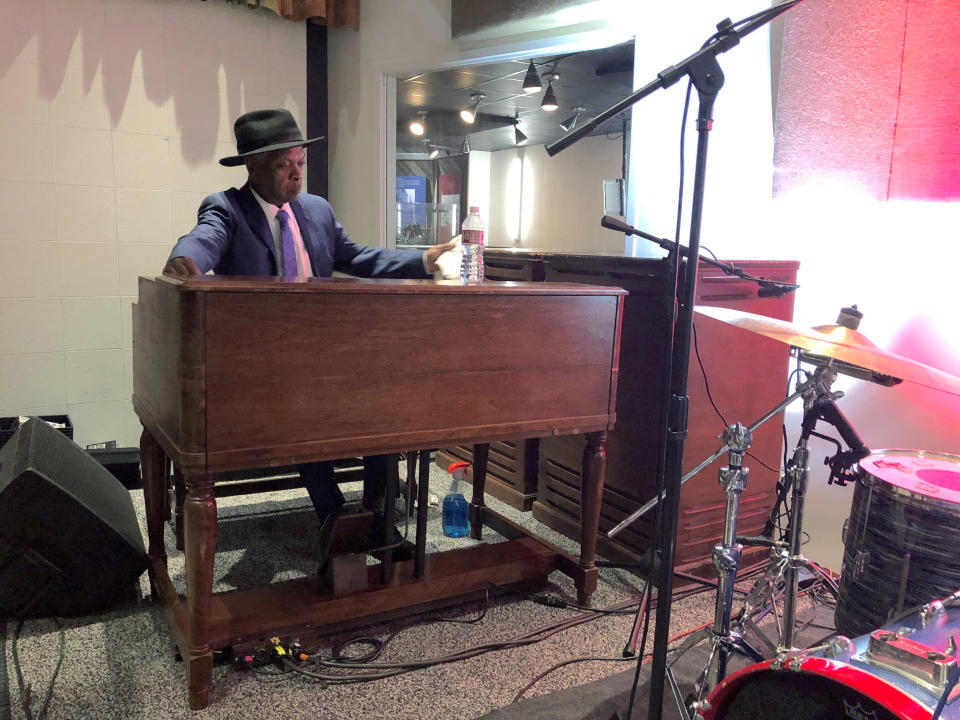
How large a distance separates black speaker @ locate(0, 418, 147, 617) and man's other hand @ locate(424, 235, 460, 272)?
4.01 ft

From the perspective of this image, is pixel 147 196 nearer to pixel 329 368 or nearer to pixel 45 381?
pixel 45 381

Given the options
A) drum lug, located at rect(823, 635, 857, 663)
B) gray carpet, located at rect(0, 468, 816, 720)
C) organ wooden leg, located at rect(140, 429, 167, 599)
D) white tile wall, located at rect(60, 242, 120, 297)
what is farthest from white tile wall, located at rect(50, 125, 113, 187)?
drum lug, located at rect(823, 635, 857, 663)

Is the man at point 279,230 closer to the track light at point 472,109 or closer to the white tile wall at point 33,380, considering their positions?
the white tile wall at point 33,380

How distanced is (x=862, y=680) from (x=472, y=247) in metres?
1.56

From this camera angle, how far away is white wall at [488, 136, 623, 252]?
6559 mm

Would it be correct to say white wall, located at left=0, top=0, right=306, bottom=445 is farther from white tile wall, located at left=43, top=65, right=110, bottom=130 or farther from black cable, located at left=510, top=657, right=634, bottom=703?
black cable, located at left=510, top=657, right=634, bottom=703

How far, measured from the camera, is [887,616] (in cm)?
164

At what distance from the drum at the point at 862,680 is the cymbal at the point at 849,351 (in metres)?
0.41

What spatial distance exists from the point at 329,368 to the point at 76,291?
243 cm

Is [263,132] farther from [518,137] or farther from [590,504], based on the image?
[518,137]

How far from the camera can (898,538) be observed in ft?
5.26

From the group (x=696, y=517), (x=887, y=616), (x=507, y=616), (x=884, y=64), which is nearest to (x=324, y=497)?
(x=507, y=616)

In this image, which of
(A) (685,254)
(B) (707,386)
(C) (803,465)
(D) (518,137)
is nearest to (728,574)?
(C) (803,465)

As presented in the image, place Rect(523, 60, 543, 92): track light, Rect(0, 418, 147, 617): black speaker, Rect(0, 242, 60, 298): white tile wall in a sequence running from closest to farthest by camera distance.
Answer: Rect(0, 418, 147, 617): black speaker
Rect(0, 242, 60, 298): white tile wall
Rect(523, 60, 543, 92): track light
